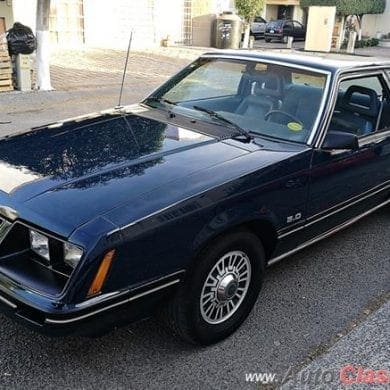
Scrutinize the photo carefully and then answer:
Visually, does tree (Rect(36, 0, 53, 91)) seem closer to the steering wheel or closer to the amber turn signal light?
the steering wheel

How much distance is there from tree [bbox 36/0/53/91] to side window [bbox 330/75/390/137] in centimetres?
789

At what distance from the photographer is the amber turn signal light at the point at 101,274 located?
2314 millimetres

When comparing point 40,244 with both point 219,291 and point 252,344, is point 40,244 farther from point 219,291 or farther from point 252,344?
point 252,344

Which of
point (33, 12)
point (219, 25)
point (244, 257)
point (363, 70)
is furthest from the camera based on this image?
point (219, 25)

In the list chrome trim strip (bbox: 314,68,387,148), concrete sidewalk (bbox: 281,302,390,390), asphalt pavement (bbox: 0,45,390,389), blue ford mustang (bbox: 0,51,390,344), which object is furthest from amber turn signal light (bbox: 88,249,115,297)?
chrome trim strip (bbox: 314,68,387,148)

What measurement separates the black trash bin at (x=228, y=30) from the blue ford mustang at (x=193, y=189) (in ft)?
61.4

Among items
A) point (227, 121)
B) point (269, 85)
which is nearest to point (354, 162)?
point (269, 85)

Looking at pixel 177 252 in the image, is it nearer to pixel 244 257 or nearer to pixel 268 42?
pixel 244 257

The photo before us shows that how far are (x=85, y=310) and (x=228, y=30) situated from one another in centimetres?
2134

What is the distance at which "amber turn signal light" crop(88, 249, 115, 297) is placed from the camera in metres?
2.31

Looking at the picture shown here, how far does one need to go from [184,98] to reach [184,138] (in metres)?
0.88

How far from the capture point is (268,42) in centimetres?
3133

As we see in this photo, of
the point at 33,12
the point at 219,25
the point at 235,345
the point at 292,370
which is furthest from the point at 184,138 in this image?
the point at 219,25

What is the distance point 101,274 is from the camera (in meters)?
2.32
